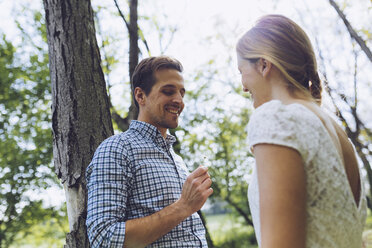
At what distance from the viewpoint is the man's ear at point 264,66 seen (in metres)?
1.39

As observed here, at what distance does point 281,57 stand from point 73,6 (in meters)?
2.29

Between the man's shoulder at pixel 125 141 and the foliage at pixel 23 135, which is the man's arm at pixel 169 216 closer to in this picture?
the man's shoulder at pixel 125 141

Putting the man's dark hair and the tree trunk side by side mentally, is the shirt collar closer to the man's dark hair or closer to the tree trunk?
the man's dark hair

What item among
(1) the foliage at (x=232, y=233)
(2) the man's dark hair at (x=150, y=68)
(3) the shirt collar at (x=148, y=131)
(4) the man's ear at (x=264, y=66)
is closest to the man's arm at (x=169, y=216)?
(3) the shirt collar at (x=148, y=131)

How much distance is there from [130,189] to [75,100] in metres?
1.08

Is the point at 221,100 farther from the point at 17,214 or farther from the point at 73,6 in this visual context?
the point at 73,6

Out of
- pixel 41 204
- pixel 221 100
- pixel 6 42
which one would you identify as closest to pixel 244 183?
pixel 221 100

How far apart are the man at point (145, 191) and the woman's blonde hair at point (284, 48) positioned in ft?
2.54

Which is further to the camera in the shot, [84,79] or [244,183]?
[244,183]

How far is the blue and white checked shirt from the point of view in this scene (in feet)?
5.91

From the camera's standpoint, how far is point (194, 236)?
6.93 ft

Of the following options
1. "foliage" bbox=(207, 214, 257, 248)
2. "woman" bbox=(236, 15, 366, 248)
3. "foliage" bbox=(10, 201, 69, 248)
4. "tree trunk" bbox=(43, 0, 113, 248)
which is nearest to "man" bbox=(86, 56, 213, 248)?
"tree trunk" bbox=(43, 0, 113, 248)

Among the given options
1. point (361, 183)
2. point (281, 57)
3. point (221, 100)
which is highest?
point (221, 100)

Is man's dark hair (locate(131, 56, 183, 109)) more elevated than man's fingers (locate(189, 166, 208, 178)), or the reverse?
man's dark hair (locate(131, 56, 183, 109))
